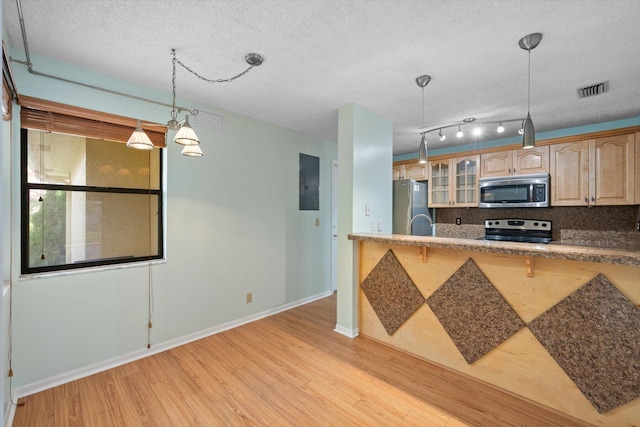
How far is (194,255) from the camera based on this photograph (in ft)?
9.84

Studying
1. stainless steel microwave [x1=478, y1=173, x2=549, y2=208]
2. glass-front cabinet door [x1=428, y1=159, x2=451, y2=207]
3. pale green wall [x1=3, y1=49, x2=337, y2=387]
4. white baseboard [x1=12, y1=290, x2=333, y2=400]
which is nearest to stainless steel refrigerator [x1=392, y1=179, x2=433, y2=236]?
glass-front cabinet door [x1=428, y1=159, x2=451, y2=207]

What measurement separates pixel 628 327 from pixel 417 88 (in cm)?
227

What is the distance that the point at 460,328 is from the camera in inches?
91.2

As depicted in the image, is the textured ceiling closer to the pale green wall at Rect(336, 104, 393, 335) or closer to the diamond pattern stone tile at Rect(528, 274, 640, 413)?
the pale green wall at Rect(336, 104, 393, 335)

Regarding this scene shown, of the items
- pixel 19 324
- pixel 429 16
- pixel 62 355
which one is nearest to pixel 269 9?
pixel 429 16

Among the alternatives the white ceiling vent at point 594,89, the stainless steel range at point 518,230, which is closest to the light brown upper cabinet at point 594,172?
the stainless steel range at point 518,230

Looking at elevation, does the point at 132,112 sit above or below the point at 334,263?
above

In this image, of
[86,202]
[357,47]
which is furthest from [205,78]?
[86,202]

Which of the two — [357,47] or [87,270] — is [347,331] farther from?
[357,47]

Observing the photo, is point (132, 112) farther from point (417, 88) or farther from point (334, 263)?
point (334, 263)

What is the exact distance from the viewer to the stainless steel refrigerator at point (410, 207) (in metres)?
4.49

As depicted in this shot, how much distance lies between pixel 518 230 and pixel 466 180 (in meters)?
1.00

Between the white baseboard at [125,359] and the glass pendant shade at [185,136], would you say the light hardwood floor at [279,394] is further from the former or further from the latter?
the glass pendant shade at [185,136]

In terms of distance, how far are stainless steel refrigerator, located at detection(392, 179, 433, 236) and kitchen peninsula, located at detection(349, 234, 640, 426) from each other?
1.84 metres
